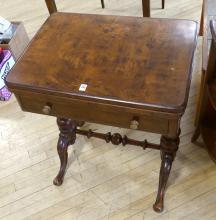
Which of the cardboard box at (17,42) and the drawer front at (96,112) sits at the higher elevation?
the drawer front at (96,112)

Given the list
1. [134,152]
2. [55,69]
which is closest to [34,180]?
[134,152]

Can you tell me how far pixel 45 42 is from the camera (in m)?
1.09

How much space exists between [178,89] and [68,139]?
1.99 feet

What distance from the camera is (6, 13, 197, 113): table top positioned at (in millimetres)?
888

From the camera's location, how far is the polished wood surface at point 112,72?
0.89m

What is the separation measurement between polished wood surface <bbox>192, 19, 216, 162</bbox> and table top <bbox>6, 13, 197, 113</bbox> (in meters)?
0.17

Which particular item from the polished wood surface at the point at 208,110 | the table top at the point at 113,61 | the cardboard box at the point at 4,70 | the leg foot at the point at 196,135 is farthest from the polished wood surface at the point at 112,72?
the cardboard box at the point at 4,70

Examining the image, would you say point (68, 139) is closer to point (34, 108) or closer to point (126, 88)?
point (34, 108)

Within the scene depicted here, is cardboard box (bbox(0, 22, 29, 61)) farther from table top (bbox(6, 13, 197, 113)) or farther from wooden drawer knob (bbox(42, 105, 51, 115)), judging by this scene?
wooden drawer knob (bbox(42, 105, 51, 115))

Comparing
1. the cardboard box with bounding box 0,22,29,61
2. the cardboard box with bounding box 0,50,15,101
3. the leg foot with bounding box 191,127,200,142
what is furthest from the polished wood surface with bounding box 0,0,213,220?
the cardboard box with bounding box 0,22,29,61

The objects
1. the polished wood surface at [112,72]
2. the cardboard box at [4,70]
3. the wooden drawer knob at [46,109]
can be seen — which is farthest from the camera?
the cardboard box at [4,70]

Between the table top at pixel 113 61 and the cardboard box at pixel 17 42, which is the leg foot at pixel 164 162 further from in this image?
the cardboard box at pixel 17 42

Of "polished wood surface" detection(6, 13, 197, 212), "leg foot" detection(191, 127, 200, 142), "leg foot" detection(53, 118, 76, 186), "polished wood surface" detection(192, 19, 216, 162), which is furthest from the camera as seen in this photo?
"leg foot" detection(191, 127, 200, 142)

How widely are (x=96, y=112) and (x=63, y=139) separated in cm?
39
